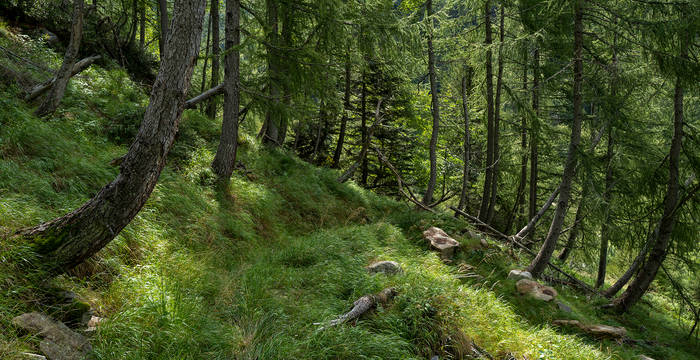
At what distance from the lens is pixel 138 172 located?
3.60 m

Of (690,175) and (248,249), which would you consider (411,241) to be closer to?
(248,249)

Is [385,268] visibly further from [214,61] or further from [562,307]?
[214,61]

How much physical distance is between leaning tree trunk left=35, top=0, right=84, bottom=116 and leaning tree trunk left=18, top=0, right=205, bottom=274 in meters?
4.42

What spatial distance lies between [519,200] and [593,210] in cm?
820

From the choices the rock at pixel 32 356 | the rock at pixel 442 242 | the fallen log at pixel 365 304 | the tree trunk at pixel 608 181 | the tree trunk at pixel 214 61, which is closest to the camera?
the rock at pixel 32 356

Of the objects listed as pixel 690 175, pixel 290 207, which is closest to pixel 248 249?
pixel 290 207

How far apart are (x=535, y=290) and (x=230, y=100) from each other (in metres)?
7.74

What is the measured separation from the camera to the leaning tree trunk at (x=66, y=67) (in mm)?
6531

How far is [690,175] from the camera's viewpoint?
997cm

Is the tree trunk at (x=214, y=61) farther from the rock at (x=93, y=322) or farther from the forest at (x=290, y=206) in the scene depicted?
the rock at (x=93, y=322)

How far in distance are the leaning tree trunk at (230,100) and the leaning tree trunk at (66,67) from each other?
8.76 ft

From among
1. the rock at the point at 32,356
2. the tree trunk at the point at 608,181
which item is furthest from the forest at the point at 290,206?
the tree trunk at the point at 608,181

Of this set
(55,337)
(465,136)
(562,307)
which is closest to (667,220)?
(562,307)

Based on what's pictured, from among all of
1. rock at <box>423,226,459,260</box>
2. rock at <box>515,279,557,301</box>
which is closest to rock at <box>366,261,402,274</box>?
rock at <box>423,226,459,260</box>
